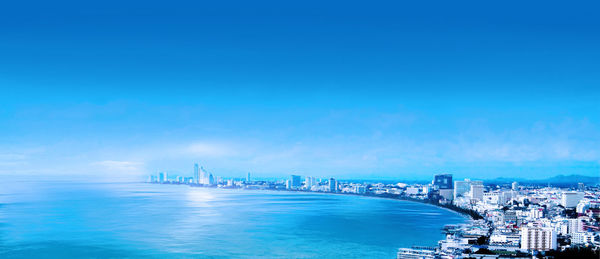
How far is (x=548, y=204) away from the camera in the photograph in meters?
14.8

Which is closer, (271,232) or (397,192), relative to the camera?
(271,232)

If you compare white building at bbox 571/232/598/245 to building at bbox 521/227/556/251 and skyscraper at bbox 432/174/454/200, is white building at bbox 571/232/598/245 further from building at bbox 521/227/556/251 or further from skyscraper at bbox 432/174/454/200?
skyscraper at bbox 432/174/454/200

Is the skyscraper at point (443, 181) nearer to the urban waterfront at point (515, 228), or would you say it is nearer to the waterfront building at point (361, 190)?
the urban waterfront at point (515, 228)

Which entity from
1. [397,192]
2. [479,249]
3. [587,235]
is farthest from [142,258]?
[397,192]

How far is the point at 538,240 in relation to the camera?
6898 mm

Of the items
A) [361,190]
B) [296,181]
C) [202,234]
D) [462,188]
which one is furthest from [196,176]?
[202,234]

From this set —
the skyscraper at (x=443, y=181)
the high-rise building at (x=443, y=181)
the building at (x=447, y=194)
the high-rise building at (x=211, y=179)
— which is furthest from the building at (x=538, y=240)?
the high-rise building at (x=211, y=179)

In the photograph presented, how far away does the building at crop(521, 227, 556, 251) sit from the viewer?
684 centimetres

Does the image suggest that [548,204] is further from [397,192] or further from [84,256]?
[84,256]

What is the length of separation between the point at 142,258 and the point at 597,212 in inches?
368

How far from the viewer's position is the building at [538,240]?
6840mm

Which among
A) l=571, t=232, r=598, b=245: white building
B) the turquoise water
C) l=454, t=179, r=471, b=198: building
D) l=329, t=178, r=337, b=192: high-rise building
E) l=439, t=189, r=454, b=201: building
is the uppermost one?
l=571, t=232, r=598, b=245: white building

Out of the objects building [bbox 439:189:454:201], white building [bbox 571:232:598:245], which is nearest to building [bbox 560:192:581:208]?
building [bbox 439:189:454:201]

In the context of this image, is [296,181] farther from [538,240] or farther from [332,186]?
[538,240]
